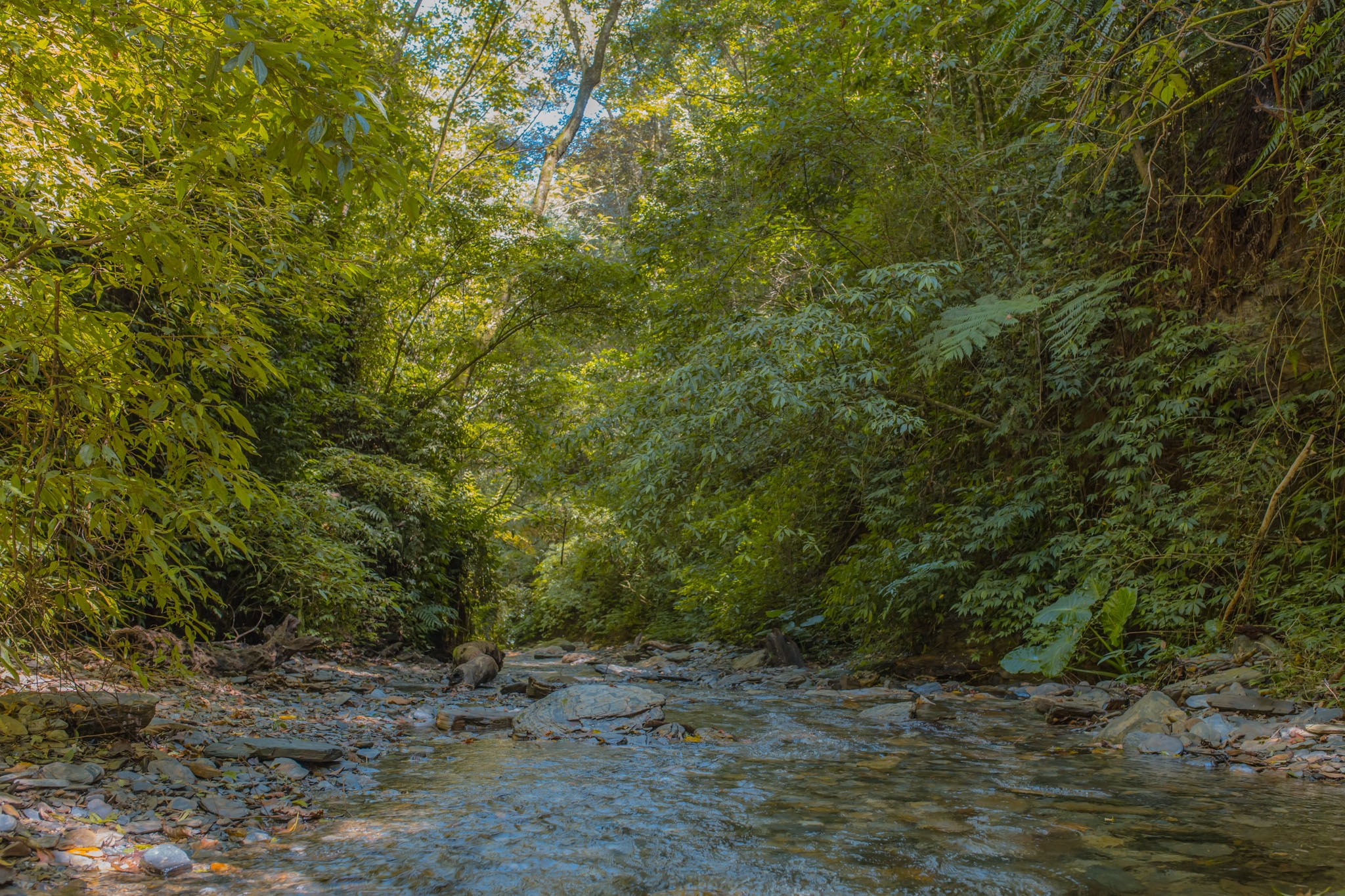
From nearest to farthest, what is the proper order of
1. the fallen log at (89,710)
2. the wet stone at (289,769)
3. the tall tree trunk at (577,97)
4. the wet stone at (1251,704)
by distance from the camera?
the fallen log at (89,710), the wet stone at (289,769), the wet stone at (1251,704), the tall tree trunk at (577,97)

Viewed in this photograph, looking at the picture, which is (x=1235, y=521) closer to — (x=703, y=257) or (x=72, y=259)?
(x=703, y=257)

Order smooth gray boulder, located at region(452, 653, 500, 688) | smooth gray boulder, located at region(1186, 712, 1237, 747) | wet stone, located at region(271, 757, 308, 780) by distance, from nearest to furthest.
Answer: wet stone, located at region(271, 757, 308, 780)
smooth gray boulder, located at region(1186, 712, 1237, 747)
smooth gray boulder, located at region(452, 653, 500, 688)

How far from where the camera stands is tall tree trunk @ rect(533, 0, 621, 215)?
12266mm

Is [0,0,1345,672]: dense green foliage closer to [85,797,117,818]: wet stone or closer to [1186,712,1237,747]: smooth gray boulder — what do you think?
[85,797,117,818]: wet stone

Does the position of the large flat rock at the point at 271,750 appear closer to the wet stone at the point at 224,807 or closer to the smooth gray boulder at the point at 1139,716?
the wet stone at the point at 224,807

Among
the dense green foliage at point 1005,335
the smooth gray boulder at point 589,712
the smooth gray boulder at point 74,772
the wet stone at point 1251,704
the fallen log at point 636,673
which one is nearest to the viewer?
the smooth gray boulder at point 74,772

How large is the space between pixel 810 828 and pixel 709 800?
529mm

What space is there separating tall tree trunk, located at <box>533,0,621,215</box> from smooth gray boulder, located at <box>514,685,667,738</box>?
A: 860cm

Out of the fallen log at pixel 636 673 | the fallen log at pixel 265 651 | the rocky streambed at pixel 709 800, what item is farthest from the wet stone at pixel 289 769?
the fallen log at pixel 636 673

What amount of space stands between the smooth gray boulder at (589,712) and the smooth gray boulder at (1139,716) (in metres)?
2.54

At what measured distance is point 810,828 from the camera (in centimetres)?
288

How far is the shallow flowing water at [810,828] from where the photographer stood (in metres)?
2.32

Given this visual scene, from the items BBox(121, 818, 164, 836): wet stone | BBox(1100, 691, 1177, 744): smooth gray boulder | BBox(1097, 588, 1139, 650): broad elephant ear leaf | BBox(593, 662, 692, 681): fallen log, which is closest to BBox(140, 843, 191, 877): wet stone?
BBox(121, 818, 164, 836): wet stone

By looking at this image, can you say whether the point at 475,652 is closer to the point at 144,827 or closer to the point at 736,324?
the point at 736,324
